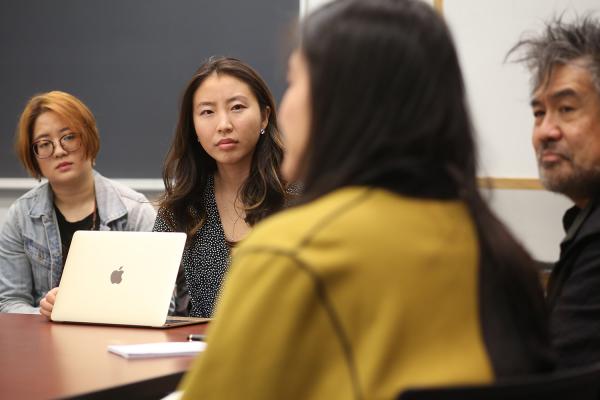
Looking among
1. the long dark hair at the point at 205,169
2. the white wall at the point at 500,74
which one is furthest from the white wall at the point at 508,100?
the long dark hair at the point at 205,169

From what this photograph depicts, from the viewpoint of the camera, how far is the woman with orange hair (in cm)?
295

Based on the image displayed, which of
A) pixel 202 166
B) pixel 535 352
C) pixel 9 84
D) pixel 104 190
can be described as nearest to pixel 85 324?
pixel 202 166

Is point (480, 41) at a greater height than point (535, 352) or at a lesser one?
greater

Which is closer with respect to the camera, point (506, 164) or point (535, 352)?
point (535, 352)

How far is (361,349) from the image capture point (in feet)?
2.75

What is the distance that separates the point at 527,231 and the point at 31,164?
1970 mm

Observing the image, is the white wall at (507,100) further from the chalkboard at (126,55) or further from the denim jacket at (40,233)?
the denim jacket at (40,233)

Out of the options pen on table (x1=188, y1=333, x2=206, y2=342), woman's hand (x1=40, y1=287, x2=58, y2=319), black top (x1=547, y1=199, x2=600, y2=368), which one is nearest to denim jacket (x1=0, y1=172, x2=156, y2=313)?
woman's hand (x1=40, y1=287, x2=58, y2=319)

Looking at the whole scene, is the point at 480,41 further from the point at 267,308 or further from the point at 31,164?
the point at 267,308

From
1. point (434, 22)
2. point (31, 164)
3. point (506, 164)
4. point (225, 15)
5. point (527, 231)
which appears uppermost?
point (225, 15)

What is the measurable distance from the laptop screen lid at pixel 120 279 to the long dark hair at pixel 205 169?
17.6 inches

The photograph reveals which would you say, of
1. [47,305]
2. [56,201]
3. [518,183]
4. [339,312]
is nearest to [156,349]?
[47,305]

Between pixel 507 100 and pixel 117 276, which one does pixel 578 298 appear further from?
pixel 507 100

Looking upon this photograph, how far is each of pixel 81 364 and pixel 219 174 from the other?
126 centimetres
